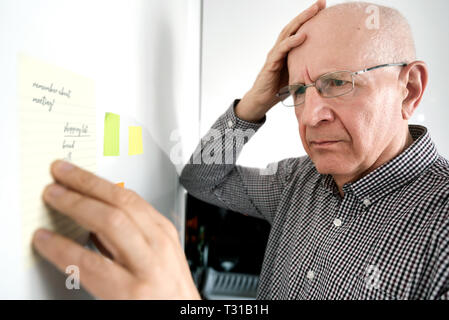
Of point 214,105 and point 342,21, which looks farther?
A: point 214,105

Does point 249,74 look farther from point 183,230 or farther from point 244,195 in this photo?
point 183,230

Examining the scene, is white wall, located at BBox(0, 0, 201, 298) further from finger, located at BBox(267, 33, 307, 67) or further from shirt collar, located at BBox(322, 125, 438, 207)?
shirt collar, located at BBox(322, 125, 438, 207)

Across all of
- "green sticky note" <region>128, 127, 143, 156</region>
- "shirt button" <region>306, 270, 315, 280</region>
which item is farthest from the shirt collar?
"green sticky note" <region>128, 127, 143, 156</region>

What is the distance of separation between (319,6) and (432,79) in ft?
3.02

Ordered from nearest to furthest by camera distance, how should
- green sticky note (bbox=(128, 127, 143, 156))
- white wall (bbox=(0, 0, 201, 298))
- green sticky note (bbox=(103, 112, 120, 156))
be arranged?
white wall (bbox=(0, 0, 201, 298)) → green sticky note (bbox=(103, 112, 120, 156)) → green sticky note (bbox=(128, 127, 143, 156))

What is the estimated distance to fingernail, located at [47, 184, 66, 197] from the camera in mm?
354

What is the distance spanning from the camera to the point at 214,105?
1.34 meters

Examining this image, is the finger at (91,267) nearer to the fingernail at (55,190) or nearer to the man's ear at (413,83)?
the fingernail at (55,190)

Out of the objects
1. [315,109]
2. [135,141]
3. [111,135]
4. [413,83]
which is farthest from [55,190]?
[413,83]

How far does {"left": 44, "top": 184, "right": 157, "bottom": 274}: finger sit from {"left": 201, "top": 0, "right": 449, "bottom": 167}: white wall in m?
1.05

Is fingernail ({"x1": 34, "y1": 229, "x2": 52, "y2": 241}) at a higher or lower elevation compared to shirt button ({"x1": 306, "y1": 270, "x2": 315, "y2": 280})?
higher

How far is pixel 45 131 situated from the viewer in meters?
0.35

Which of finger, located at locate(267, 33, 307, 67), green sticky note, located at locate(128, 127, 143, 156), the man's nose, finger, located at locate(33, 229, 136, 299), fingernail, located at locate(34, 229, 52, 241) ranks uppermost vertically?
finger, located at locate(267, 33, 307, 67)
